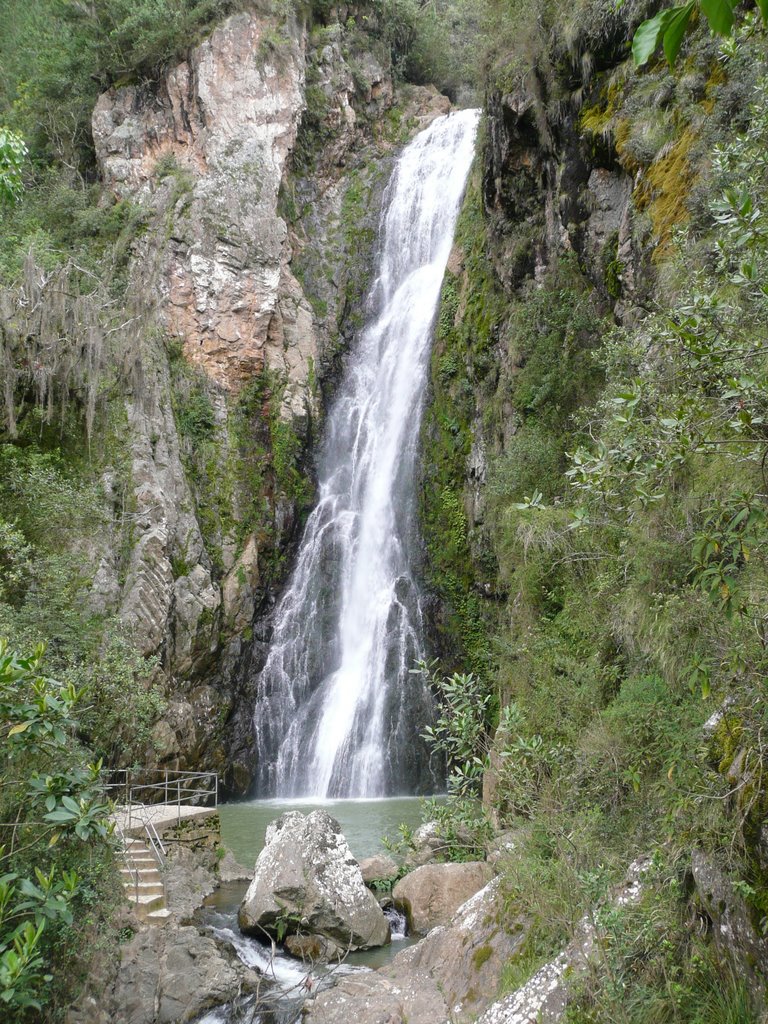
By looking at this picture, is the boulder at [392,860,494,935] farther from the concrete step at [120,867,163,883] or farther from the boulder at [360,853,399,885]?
the concrete step at [120,867,163,883]

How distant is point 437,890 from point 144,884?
3.81 metres

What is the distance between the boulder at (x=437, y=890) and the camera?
8359mm

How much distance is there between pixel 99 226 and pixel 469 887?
2275 cm

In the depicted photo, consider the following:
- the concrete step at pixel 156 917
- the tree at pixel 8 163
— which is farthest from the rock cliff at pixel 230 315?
the tree at pixel 8 163

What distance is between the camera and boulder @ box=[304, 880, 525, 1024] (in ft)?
17.9

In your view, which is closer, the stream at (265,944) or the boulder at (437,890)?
the stream at (265,944)

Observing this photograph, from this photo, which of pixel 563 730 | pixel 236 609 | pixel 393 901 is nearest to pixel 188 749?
pixel 236 609

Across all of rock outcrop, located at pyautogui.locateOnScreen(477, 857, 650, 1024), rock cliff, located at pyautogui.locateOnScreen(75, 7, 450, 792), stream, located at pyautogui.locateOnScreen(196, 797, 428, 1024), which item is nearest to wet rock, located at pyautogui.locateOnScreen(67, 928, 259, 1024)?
stream, located at pyautogui.locateOnScreen(196, 797, 428, 1024)

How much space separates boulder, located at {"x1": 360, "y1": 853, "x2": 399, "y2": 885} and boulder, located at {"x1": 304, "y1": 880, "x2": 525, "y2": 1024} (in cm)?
340

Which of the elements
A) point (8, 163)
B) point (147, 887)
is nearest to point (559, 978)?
point (147, 887)

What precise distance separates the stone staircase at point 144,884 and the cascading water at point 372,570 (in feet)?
23.7

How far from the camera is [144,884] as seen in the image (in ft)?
30.9

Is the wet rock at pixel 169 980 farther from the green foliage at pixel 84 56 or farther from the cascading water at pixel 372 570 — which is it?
the green foliage at pixel 84 56

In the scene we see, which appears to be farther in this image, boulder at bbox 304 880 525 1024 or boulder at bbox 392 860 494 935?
boulder at bbox 392 860 494 935
